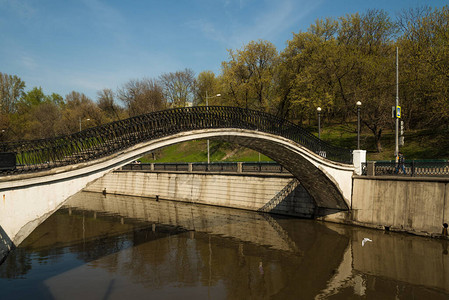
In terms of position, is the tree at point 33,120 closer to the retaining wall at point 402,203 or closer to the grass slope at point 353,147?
the grass slope at point 353,147

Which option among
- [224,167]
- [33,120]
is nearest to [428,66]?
[224,167]

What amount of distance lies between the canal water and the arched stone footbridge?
10.3ft

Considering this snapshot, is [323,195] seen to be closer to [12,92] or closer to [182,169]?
[182,169]

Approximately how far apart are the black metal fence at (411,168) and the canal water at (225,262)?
3216 mm

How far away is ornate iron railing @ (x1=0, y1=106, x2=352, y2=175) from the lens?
9.46 metres

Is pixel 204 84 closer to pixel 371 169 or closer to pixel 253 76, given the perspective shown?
pixel 253 76

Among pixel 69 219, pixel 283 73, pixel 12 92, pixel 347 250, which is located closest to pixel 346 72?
pixel 283 73

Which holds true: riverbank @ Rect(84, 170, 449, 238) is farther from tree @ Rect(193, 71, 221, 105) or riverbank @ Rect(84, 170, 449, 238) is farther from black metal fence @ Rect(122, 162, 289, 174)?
tree @ Rect(193, 71, 221, 105)

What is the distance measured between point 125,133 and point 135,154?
3.03ft

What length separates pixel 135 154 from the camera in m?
10.5

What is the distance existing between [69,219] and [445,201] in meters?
22.8

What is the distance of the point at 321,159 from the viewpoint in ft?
55.6

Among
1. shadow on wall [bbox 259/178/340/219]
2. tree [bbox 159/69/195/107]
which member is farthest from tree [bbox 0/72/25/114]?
shadow on wall [bbox 259/178/340/219]

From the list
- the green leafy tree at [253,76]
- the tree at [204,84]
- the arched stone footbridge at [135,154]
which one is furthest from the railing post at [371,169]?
the tree at [204,84]
